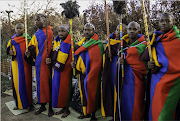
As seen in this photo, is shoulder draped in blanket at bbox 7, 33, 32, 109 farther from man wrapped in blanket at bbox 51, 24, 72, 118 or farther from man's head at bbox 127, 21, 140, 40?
man's head at bbox 127, 21, 140, 40

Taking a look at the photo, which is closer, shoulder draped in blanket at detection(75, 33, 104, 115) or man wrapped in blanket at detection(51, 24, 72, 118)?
shoulder draped in blanket at detection(75, 33, 104, 115)

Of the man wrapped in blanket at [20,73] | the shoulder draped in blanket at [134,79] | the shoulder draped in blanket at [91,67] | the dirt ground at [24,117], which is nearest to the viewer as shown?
the shoulder draped in blanket at [134,79]

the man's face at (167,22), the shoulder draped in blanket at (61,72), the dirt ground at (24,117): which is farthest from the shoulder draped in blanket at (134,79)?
the dirt ground at (24,117)

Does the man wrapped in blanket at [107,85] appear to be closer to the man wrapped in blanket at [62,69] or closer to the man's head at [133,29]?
the man's head at [133,29]

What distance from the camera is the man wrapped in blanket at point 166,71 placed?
222 centimetres

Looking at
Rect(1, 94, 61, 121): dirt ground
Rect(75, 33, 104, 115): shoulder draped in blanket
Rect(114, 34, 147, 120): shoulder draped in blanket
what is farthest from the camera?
Rect(1, 94, 61, 121): dirt ground

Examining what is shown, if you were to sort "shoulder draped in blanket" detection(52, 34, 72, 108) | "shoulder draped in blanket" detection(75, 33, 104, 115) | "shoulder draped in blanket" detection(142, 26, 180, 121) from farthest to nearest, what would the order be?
"shoulder draped in blanket" detection(52, 34, 72, 108) < "shoulder draped in blanket" detection(75, 33, 104, 115) < "shoulder draped in blanket" detection(142, 26, 180, 121)

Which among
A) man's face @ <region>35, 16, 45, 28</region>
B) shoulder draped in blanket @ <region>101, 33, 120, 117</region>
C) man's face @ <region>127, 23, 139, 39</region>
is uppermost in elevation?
man's face @ <region>35, 16, 45, 28</region>

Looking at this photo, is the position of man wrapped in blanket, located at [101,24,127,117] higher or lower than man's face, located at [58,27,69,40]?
lower

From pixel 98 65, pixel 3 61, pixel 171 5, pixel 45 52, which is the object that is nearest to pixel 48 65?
pixel 45 52

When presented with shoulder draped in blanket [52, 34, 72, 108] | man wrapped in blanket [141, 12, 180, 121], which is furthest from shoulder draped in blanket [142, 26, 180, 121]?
shoulder draped in blanket [52, 34, 72, 108]

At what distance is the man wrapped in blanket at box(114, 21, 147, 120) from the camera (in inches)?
105

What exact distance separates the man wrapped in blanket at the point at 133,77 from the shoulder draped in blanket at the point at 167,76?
329mm

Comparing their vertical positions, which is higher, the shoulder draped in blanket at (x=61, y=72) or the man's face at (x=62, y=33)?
the man's face at (x=62, y=33)
